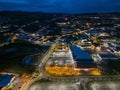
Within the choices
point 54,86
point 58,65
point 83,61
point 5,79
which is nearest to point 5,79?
point 5,79

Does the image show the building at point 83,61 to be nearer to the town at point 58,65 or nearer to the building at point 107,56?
the town at point 58,65

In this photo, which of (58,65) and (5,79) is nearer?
(5,79)

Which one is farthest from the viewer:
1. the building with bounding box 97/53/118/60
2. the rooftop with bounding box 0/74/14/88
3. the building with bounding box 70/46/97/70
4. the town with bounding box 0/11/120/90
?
the building with bounding box 97/53/118/60

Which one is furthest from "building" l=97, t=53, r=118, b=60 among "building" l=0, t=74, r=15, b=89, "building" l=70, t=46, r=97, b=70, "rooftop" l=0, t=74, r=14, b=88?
"rooftop" l=0, t=74, r=14, b=88

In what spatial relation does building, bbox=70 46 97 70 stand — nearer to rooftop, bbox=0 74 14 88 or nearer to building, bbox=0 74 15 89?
building, bbox=0 74 15 89

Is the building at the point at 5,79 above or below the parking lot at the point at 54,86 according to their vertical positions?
above

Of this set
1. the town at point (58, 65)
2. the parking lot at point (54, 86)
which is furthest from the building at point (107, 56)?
the parking lot at point (54, 86)

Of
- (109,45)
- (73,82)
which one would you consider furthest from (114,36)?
(73,82)

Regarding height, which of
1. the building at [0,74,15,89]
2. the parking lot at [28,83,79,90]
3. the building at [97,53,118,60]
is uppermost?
the building at [97,53,118,60]

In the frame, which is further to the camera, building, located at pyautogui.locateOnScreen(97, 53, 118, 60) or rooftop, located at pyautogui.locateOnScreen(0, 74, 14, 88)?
building, located at pyautogui.locateOnScreen(97, 53, 118, 60)

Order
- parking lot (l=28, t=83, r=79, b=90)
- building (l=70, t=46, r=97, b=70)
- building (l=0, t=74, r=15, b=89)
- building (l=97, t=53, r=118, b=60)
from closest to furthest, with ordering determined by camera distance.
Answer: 1. parking lot (l=28, t=83, r=79, b=90)
2. building (l=0, t=74, r=15, b=89)
3. building (l=70, t=46, r=97, b=70)
4. building (l=97, t=53, r=118, b=60)

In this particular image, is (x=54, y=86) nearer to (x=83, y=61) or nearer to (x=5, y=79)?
(x=5, y=79)
